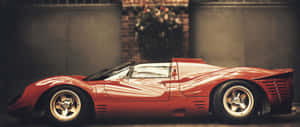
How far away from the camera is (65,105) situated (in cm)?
443

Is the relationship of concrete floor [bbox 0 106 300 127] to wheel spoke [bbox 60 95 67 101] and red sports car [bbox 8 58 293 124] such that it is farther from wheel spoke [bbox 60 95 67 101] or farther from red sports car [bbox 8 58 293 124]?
wheel spoke [bbox 60 95 67 101]

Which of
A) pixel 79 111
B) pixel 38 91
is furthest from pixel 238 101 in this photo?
pixel 38 91

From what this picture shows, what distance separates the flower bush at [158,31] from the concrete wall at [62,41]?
954 millimetres

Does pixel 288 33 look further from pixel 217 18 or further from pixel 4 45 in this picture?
pixel 4 45

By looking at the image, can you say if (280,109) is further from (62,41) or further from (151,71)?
(62,41)

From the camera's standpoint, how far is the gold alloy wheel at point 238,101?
439 centimetres

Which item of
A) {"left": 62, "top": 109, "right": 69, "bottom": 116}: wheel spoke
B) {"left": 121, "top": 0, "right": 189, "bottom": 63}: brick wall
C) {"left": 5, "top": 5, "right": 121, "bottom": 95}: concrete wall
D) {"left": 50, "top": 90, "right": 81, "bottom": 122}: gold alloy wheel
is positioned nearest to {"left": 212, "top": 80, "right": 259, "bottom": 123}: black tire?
{"left": 50, "top": 90, "right": 81, "bottom": 122}: gold alloy wheel

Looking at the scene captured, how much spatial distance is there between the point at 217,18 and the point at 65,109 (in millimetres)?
4800

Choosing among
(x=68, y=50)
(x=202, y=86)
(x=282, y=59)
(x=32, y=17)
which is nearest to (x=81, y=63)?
(x=68, y=50)

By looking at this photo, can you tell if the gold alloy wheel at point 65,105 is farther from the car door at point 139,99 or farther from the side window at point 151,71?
the side window at point 151,71

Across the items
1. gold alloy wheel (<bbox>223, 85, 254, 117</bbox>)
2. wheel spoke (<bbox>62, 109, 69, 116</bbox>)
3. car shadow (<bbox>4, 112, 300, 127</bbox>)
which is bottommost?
car shadow (<bbox>4, 112, 300, 127</bbox>)

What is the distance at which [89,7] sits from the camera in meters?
7.83

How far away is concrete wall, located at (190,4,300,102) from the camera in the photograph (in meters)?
7.52

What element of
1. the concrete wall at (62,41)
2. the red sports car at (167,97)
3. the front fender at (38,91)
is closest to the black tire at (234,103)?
the red sports car at (167,97)
